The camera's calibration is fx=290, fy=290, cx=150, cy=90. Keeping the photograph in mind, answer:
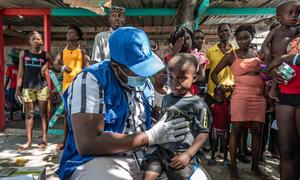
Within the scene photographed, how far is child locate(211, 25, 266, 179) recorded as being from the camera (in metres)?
3.60

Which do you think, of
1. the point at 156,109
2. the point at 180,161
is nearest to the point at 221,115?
the point at 156,109

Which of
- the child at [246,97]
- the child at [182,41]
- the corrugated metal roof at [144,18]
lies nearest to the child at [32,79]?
the corrugated metal roof at [144,18]

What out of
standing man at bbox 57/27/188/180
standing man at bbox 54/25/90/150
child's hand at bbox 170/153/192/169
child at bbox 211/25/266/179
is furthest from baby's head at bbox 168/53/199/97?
standing man at bbox 54/25/90/150

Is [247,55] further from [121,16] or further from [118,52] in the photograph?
[118,52]

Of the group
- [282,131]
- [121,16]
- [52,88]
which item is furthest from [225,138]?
[52,88]

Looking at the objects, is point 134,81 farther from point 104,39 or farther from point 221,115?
point 221,115

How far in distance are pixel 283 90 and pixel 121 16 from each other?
241 cm

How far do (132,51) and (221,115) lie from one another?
2810 mm

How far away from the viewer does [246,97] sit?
3.62m

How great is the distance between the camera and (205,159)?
4.39 metres

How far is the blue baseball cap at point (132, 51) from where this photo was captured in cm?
167

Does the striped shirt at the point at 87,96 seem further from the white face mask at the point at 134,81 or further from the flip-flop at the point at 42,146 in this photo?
the flip-flop at the point at 42,146

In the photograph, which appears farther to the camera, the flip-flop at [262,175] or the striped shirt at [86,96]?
the flip-flop at [262,175]

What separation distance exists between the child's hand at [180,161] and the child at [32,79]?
355 cm
